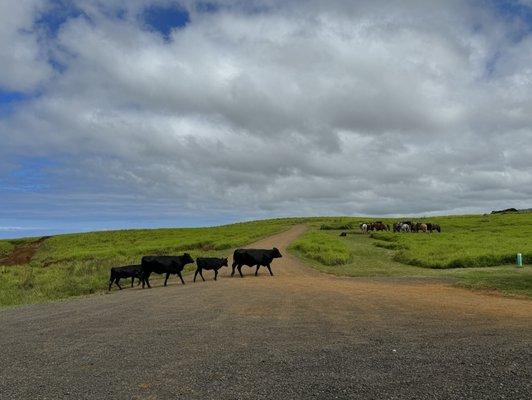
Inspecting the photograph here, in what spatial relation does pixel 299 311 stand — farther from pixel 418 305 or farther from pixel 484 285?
pixel 484 285

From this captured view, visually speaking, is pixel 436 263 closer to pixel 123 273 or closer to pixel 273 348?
pixel 123 273

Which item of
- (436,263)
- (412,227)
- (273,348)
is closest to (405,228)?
(412,227)

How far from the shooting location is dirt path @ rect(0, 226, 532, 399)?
7.91 meters

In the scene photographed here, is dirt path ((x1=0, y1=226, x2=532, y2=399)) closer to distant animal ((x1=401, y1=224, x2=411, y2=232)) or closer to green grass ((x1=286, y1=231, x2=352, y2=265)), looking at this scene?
green grass ((x1=286, y1=231, x2=352, y2=265))

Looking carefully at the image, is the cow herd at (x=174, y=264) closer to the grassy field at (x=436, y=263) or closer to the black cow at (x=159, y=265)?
the black cow at (x=159, y=265)

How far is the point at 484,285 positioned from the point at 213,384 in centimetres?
1803

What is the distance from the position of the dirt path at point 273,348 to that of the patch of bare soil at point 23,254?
166 ft

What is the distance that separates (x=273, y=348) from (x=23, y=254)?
7141cm

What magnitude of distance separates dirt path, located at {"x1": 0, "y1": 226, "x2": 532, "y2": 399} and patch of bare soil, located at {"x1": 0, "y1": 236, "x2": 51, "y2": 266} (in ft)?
166

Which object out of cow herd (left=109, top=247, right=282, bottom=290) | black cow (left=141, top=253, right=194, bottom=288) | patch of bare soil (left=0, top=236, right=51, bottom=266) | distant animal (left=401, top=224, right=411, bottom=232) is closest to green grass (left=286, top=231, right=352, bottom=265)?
cow herd (left=109, top=247, right=282, bottom=290)

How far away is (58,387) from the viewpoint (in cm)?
829

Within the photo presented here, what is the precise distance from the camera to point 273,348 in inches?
406

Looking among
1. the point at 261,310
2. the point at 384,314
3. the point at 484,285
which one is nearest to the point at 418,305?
the point at 384,314

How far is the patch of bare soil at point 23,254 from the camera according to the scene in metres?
63.0
